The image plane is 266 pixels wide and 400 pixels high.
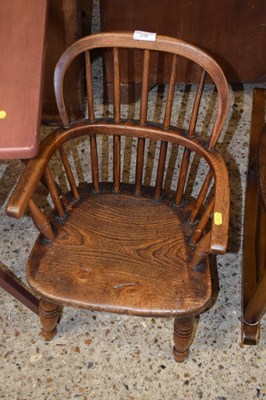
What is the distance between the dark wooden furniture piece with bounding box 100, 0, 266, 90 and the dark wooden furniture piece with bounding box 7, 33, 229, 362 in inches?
30.7

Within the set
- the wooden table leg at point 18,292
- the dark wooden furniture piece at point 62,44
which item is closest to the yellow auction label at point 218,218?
the wooden table leg at point 18,292

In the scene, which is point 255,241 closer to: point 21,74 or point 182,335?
point 182,335

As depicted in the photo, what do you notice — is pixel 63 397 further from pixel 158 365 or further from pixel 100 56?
pixel 100 56

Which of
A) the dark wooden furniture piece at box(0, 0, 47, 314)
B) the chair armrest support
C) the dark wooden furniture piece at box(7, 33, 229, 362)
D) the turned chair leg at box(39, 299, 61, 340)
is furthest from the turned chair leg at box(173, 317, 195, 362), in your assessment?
the dark wooden furniture piece at box(0, 0, 47, 314)

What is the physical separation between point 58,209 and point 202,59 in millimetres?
589

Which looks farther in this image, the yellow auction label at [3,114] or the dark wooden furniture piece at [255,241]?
the dark wooden furniture piece at [255,241]

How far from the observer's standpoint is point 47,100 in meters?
2.36

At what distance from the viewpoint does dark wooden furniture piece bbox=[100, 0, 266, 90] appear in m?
2.25

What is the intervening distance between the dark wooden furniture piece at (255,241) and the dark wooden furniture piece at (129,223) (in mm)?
230

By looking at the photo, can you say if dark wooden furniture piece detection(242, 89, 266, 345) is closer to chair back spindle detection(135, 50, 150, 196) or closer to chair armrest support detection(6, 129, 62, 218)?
chair back spindle detection(135, 50, 150, 196)

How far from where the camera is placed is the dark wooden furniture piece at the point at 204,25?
2.25 m

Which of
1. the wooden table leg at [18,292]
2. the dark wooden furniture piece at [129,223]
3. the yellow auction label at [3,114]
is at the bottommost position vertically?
the wooden table leg at [18,292]

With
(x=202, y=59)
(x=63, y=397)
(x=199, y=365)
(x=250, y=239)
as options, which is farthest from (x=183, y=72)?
(x=63, y=397)

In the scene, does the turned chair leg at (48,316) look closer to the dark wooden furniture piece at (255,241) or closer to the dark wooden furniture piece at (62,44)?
the dark wooden furniture piece at (255,241)
